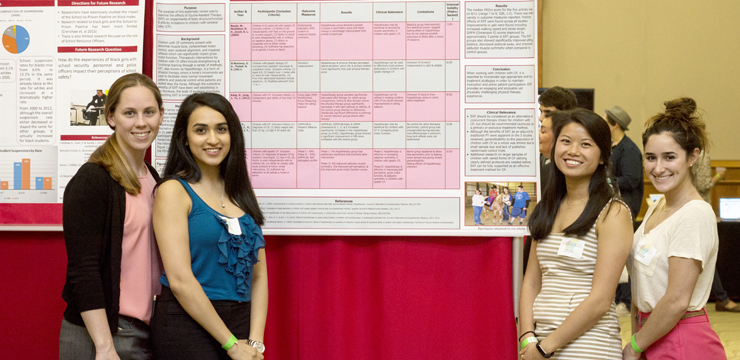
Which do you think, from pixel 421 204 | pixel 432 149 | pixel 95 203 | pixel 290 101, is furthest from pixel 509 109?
pixel 95 203

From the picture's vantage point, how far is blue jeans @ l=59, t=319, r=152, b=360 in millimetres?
1545

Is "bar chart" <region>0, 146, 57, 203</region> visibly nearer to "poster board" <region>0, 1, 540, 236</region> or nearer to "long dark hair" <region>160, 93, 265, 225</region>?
"poster board" <region>0, 1, 540, 236</region>

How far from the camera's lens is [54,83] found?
2.24 meters

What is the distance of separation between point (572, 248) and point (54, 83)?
2.15 meters

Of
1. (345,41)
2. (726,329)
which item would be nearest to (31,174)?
(345,41)

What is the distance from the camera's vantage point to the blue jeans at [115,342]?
1545 mm

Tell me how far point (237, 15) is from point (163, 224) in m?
1.03

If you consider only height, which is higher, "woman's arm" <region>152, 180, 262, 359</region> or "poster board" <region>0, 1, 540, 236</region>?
"poster board" <region>0, 1, 540, 236</region>

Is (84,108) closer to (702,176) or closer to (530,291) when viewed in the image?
(530,291)

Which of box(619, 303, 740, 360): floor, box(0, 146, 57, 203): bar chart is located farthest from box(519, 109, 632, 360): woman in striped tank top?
box(619, 303, 740, 360): floor

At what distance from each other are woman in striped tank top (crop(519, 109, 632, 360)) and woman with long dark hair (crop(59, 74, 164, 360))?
4.10 feet

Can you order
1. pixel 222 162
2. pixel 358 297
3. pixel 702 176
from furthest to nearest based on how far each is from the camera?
pixel 702 176 < pixel 358 297 < pixel 222 162

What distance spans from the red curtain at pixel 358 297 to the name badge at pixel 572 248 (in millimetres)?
488

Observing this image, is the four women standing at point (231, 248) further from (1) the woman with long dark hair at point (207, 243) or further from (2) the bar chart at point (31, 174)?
(2) the bar chart at point (31, 174)
